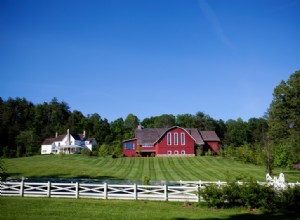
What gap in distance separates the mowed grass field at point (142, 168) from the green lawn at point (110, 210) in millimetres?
19438

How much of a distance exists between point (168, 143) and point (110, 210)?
45.6m

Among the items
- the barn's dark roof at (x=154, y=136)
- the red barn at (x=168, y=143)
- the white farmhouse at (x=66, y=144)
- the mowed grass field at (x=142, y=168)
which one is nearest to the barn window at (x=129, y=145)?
the red barn at (x=168, y=143)

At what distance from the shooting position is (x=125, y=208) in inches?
581

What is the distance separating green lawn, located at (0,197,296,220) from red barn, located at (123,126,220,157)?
42.8 metres

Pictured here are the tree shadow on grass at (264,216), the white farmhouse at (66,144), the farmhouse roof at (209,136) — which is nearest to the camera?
the tree shadow on grass at (264,216)

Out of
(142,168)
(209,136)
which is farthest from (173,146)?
(142,168)

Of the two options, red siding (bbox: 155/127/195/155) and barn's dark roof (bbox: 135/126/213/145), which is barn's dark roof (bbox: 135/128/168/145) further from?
red siding (bbox: 155/127/195/155)

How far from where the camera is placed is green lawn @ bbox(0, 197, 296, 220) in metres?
12.9

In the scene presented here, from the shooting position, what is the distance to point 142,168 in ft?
144

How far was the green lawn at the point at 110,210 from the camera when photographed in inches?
509

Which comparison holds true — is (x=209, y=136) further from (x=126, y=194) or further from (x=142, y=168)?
(x=126, y=194)

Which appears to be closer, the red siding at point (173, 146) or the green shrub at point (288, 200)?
the green shrub at point (288, 200)

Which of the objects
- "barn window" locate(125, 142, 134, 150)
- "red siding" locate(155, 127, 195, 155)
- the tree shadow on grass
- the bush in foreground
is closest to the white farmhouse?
"barn window" locate(125, 142, 134, 150)

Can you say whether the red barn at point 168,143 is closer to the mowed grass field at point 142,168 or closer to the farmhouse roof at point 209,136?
the farmhouse roof at point 209,136
